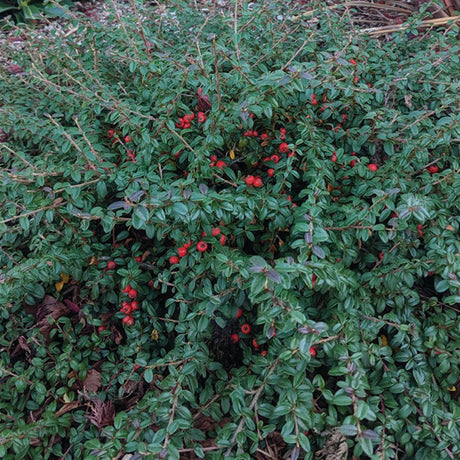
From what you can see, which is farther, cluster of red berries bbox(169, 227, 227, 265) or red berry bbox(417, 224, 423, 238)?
red berry bbox(417, 224, 423, 238)

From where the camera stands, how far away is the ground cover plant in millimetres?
1831

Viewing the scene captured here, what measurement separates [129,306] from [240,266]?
78 cm

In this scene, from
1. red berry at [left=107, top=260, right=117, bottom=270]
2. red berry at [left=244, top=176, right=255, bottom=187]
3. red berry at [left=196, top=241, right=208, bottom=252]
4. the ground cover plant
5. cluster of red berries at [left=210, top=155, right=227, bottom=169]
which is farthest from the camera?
red berry at [left=107, top=260, right=117, bottom=270]

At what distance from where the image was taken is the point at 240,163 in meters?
2.60

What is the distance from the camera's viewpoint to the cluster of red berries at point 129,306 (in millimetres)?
2256

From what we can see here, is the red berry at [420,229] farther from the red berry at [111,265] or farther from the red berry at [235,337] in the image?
the red berry at [111,265]

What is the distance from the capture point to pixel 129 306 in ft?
7.50

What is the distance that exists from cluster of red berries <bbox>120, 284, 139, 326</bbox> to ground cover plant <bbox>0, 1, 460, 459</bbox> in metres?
0.01

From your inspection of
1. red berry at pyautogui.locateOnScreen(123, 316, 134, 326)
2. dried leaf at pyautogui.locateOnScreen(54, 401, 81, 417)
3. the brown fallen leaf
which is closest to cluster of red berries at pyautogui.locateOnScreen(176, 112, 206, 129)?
red berry at pyautogui.locateOnScreen(123, 316, 134, 326)

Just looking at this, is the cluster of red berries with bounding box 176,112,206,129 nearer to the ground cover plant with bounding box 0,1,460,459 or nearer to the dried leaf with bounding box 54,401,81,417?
the ground cover plant with bounding box 0,1,460,459

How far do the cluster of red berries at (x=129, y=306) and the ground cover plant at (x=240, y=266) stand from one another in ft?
0.03

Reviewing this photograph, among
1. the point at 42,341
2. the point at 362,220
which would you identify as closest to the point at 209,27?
the point at 362,220

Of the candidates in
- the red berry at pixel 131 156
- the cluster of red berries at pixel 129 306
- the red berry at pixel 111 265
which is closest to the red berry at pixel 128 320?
the cluster of red berries at pixel 129 306

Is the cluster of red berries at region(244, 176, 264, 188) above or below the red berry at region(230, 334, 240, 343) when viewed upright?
above
